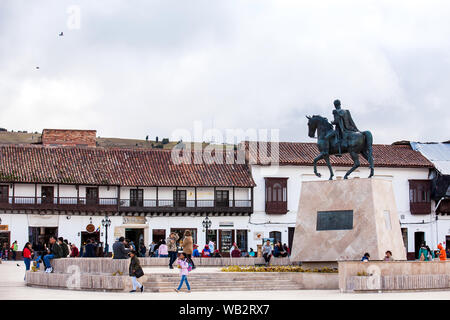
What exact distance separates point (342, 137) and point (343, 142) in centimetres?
17

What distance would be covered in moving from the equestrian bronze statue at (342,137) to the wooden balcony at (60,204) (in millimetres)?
26551

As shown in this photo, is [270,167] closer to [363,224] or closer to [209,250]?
[209,250]

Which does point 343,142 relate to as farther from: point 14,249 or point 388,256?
point 14,249

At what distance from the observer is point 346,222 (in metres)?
26.0

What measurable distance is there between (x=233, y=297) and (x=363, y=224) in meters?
6.53

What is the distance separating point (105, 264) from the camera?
940 inches

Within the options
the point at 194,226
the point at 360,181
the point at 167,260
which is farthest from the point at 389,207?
the point at 194,226

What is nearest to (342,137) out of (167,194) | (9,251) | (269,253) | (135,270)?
(269,253)

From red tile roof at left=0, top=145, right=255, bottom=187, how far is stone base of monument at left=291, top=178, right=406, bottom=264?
86.7ft

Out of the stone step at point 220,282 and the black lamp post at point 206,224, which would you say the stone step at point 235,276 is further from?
the black lamp post at point 206,224

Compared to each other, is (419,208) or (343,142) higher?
(343,142)

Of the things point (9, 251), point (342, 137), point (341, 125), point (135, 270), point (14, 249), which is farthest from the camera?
point (9, 251)

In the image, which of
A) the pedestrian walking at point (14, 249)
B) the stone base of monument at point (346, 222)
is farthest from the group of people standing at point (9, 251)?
the stone base of monument at point (346, 222)
